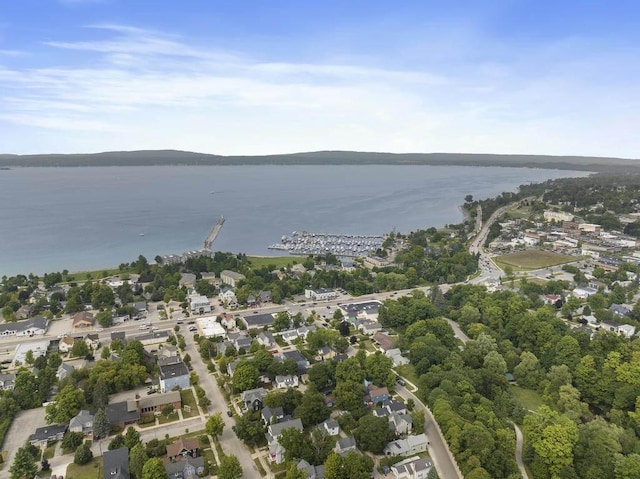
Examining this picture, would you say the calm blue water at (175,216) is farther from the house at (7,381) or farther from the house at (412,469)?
the house at (412,469)

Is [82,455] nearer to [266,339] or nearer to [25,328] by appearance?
[266,339]

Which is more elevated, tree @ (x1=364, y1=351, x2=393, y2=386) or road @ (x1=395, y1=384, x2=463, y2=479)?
tree @ (x1=364, y1=351, x2=393, y2=386)

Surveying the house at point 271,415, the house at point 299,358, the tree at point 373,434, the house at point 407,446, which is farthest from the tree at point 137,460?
the house at point 407,446

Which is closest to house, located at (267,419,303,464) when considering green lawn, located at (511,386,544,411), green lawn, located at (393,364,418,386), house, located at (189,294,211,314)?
green lawn, located at (393,364,418,386)

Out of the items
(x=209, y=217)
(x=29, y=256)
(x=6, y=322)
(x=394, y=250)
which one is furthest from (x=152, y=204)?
(x=6, y=322)

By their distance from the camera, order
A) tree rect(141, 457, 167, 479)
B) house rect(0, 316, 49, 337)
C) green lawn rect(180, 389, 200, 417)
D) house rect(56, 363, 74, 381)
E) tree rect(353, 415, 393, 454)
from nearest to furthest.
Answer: tree rect(141, 457, 167, 479), tree rect(353, 415, 393, 454), green lawn rect(180, 389, 200, 417), house rect(56, 363, 74, 381), house rect(0, 316, 49, 337)

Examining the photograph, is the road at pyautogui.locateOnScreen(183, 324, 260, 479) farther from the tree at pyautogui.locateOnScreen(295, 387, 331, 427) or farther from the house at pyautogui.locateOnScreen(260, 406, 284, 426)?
the tree at pyautogui.locateOnScreen(295, 387, 331, 427)

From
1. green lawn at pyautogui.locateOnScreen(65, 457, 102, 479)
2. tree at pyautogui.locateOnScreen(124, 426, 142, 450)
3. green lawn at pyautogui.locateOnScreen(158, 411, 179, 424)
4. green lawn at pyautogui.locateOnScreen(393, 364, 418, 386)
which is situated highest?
tree at pyautogui.locateOnScreen(124, 426, 142, 450)

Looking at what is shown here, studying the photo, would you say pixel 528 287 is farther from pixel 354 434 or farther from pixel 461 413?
pixel 354 434
